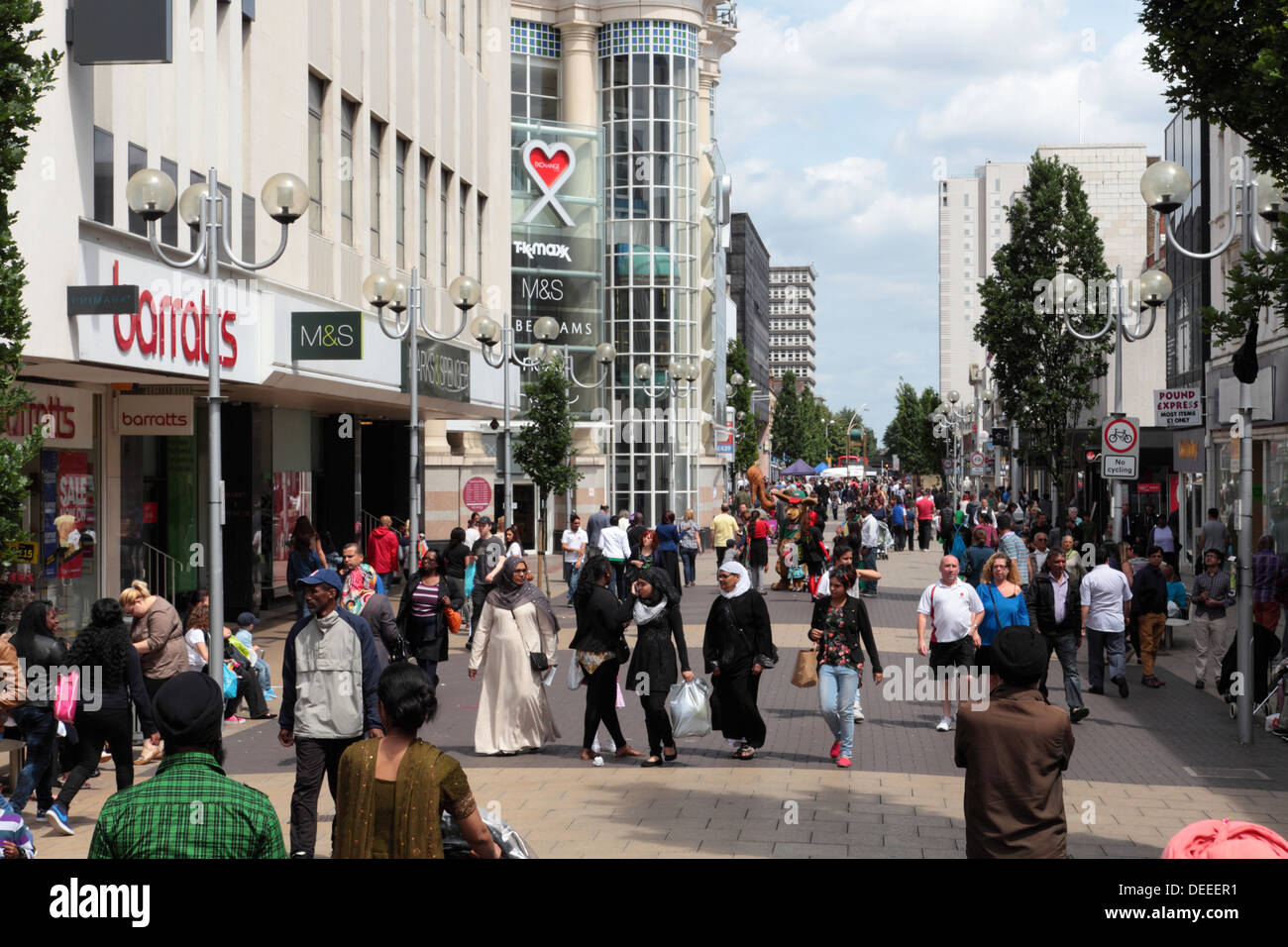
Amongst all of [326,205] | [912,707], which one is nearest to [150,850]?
[912,707]

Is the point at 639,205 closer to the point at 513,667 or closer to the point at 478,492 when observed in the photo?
the point at 478,492

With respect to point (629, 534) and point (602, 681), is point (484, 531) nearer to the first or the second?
point (629, 534)

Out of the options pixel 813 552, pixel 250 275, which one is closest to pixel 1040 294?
pixel 813 552

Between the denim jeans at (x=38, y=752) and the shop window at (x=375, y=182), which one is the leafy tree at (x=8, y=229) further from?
the shop window at (x=375, y=182)

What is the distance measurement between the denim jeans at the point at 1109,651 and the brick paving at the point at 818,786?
31cm

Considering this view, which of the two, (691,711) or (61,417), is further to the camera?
(61,417)

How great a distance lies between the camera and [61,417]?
18.4 metres

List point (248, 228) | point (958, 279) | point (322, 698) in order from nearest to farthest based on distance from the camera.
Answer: point (322, 698), point (248, 228), point (958, 279)

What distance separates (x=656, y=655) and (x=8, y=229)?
19.3 feet

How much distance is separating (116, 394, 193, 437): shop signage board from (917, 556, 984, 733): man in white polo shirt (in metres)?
10.5

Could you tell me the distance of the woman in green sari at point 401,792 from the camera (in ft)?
17.3

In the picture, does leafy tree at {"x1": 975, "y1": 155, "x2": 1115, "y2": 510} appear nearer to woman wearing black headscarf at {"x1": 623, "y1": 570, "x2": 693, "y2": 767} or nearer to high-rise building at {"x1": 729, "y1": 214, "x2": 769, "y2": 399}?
woman wearing black headscarf at {"x1": 623, "y1": 570, "x2": 693, "y2": 767}

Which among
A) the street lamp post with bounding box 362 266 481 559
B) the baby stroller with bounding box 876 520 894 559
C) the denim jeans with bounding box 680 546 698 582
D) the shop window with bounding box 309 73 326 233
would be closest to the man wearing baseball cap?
the street lamp post with bounding box 362 266 481 559

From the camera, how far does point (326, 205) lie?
2516 centimetres
